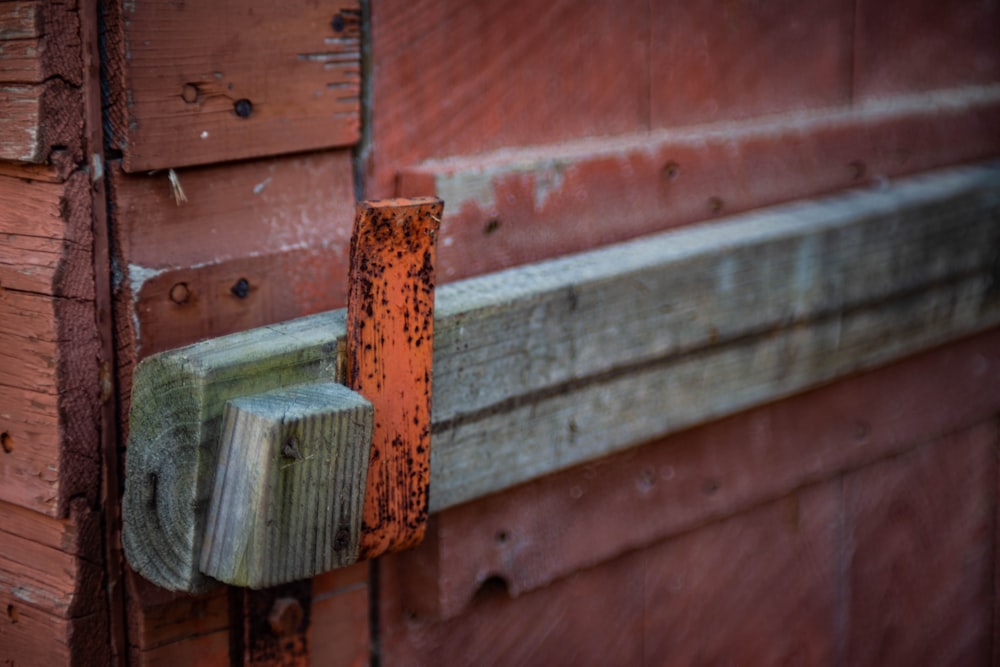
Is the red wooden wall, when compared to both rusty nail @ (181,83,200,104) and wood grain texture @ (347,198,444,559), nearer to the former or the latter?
rusty nail @ (181,83,200,104)

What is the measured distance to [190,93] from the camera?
1236 mm

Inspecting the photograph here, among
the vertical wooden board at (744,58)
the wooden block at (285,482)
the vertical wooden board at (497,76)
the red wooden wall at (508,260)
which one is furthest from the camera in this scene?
the vertical wooden board at (744,58)

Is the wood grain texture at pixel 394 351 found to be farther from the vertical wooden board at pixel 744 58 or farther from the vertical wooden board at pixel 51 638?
the vertical wooden board at pixel 744 58

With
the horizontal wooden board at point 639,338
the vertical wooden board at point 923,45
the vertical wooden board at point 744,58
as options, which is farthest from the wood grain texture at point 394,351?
the vertical wooden board at point 923,45

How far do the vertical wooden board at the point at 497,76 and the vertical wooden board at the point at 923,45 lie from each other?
0.51 metres

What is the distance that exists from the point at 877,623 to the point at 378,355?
4.58 ft

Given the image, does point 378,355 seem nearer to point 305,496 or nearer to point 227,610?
point 305,496

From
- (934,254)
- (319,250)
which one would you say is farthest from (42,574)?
(934,254)

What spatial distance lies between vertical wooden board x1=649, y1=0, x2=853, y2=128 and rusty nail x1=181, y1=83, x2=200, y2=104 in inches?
27.9

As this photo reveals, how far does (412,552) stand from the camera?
4.99 ft

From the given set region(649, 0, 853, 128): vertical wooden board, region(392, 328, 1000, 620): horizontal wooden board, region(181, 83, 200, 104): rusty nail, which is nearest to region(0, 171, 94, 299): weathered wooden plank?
region(181, 83, 200, 104): rusty nail

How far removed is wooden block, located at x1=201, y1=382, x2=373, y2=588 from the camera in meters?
1.12

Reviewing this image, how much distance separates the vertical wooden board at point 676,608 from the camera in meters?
1.60

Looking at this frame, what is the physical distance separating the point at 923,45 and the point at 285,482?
4.82ft
